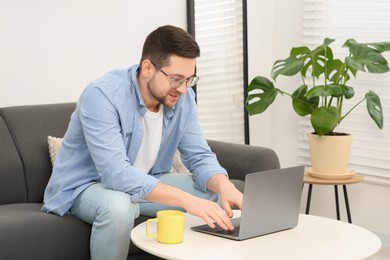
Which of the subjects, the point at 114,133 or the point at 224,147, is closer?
the point at 114,133

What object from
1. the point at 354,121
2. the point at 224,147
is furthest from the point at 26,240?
the point at 354,121

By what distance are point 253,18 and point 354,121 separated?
880mm

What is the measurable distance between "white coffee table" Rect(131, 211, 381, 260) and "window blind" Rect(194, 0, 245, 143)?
1.90 m

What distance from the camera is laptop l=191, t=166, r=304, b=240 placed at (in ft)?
6.90

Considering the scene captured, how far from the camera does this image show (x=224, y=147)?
3381 mm

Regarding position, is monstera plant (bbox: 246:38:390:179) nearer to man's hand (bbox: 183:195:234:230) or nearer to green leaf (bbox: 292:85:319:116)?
green leaf (bbox: 292:85:319:116)

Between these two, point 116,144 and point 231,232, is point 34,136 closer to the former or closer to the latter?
point 116,144

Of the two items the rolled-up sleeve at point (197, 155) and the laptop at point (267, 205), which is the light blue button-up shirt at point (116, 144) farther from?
the laptop at point (267, 205)

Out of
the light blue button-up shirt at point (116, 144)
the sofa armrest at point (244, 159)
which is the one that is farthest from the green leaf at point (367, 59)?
the light blue button-up shirt at point (116, 144)

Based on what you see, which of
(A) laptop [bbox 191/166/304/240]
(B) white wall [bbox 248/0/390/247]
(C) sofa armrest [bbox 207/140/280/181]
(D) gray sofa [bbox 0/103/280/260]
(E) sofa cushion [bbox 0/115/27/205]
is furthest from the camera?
(B) white wall [bbox 248/0/390/247]

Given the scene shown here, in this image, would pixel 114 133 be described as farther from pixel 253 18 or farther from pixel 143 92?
pixel 253 18

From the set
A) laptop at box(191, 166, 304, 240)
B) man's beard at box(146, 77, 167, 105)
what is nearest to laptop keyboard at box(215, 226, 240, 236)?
laptop at box(191, 166, 304, 240)

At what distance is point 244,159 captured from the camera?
3262 mm

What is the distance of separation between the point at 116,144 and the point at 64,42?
1.18m
